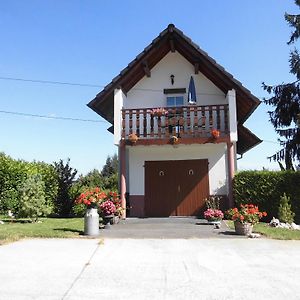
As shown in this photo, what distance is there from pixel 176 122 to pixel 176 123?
0.14ft

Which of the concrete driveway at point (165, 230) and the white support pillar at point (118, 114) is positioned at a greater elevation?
the white support pillar at point (118, 114)

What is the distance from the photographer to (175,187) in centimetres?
1667

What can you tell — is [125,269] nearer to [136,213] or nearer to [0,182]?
[136,213]

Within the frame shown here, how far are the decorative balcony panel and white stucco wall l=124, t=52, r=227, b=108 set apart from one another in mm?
1131

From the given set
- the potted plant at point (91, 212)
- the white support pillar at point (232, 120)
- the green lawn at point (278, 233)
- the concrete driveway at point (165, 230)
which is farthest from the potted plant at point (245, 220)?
the white support pillar at point (232, 120)

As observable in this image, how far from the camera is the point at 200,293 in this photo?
520 centimetres

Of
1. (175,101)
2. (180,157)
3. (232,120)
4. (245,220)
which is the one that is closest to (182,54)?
(175,101)

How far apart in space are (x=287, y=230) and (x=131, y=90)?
941cm

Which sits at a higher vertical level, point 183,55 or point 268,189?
point 183,55

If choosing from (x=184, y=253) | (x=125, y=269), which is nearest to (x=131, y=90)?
(x=184, y=253)

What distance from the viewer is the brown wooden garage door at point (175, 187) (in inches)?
649

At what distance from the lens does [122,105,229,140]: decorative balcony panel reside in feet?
51.7

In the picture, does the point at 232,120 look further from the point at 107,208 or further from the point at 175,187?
the point at 107,208

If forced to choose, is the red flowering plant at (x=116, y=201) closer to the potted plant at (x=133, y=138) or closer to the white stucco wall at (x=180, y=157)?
the white stucco wall at (x=180, y=157)
